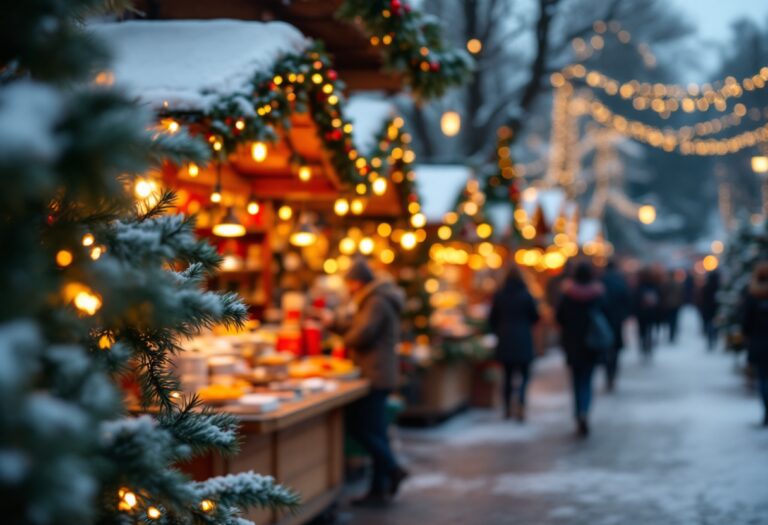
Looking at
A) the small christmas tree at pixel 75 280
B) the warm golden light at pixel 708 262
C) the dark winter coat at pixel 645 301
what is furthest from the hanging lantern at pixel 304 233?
the warm golden light at pixel 708 262

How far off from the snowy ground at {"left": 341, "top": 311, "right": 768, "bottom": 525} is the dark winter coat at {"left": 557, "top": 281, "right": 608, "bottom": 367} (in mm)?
940

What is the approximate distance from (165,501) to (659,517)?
5665mm

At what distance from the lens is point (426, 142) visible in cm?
2534

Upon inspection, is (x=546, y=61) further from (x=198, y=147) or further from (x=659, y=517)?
(x=198, y=147)

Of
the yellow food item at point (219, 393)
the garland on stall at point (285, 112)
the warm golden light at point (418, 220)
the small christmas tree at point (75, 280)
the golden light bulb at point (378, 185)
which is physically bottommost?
the yellow food item at point (219, 393)

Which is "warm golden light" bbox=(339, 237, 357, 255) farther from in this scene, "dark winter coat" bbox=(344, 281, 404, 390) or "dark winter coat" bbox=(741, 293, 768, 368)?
"dark winter coat" bbox=(741, 293, 768, 368)

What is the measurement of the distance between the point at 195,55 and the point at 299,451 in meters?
3.13

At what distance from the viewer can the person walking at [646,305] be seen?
67.1ft

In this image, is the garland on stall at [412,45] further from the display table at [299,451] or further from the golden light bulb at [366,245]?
the golden light bulb at [366,245]

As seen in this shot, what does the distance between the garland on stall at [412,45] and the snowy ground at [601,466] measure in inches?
141

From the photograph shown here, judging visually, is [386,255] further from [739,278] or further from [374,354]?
[739,278]

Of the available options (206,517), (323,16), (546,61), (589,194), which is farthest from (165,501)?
(589,194)

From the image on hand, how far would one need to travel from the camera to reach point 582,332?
11945 mm

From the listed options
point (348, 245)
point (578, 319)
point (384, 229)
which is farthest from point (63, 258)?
point (348, 245)
